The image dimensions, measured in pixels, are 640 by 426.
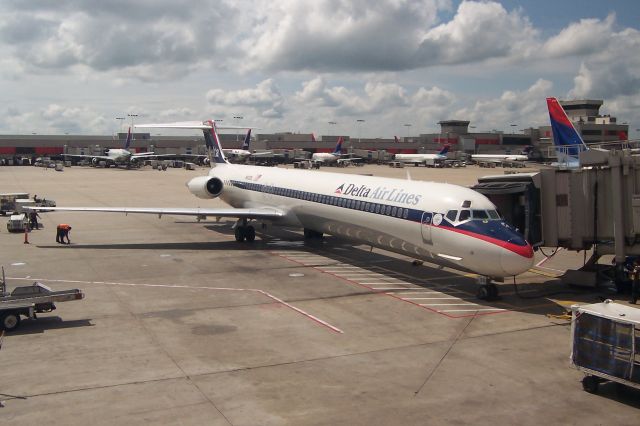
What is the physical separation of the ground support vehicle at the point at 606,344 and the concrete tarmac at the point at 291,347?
0.49 m

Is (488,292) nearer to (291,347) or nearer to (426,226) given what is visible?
(426,226)

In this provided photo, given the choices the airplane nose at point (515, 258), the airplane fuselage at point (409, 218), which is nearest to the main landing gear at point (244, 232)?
the airplane fuselage at point (409, 218)

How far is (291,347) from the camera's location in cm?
1443

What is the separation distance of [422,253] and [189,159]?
401ft

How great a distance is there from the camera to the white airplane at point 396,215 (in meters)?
18.1

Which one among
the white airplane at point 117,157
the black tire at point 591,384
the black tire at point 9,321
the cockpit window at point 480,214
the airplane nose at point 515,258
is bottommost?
the black tire at point 591,384

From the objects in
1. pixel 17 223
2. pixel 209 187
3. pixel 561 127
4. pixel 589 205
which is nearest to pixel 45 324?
pixel 589 205

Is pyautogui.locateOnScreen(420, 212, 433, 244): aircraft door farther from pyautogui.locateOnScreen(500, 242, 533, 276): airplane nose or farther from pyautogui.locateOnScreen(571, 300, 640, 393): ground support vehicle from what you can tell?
pyautogui.locateOnScreen(571, 300, 640, 393): ground support vehicle

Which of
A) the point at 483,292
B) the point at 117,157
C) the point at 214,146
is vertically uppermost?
the point at 117,157

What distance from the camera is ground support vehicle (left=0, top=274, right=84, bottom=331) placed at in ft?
50.9

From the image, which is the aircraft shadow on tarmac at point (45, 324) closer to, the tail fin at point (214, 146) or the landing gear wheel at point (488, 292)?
the landing gear wheel at point (488, 292)

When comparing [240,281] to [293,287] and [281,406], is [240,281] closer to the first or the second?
[293,287]

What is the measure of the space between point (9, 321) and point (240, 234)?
1613cm

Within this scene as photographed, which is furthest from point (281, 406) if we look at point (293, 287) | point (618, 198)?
point (618, 198)
